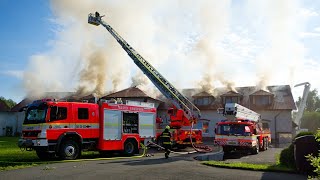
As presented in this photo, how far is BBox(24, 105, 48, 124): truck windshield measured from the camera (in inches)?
642

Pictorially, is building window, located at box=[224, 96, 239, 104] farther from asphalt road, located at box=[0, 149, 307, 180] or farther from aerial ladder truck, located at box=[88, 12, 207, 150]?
asphalt road, located at box=[0, 149, 307, 180]

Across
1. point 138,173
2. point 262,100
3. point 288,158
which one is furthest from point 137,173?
point 262,100

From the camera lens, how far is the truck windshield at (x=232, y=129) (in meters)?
20.7

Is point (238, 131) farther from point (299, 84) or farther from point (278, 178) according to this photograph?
point (299, 84)

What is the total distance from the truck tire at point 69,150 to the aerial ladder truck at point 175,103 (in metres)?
8.38

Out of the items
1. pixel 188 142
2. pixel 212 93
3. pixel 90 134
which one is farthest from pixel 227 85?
pixel 90 134

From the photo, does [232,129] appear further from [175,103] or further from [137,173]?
[137,173]

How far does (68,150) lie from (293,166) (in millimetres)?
A: 9820

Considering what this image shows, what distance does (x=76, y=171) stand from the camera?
1242cm

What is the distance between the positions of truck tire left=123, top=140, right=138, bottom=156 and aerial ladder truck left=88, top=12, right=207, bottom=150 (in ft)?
14.7

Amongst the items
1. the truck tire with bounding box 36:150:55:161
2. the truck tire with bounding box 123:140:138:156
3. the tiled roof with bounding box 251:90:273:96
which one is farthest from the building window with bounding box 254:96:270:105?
the truck tire with bounding box 36:150:55:161

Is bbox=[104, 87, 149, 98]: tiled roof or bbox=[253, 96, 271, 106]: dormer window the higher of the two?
bbox=[104, 87, 149, 98]: tiled roof

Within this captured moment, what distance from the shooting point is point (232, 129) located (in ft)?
69.1

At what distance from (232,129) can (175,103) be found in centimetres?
707
